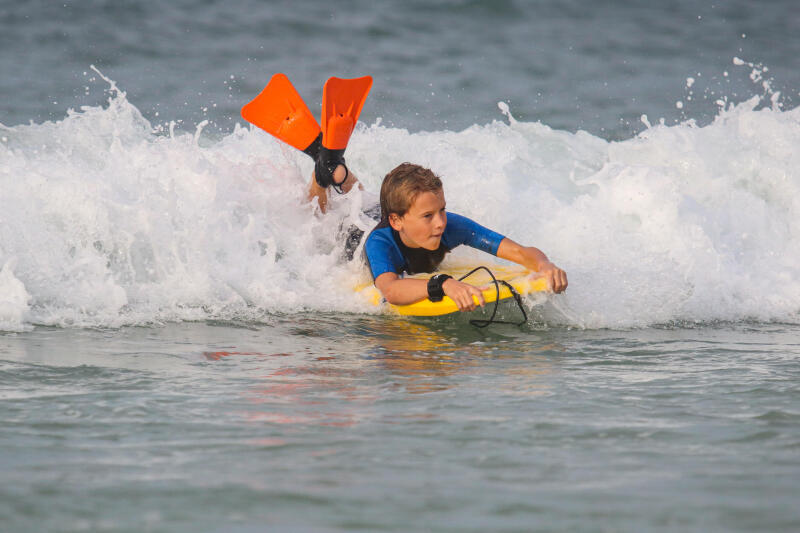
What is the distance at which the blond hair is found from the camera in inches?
192

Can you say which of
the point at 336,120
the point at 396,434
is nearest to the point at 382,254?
the point at 336,120

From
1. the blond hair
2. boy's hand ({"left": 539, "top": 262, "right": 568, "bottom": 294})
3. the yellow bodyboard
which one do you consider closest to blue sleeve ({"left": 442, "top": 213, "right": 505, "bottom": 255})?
the yellow bodyboard

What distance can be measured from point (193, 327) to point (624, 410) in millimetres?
2530

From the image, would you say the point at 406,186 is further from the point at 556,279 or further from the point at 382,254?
the point at 556,279

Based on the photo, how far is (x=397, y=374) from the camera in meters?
3.85

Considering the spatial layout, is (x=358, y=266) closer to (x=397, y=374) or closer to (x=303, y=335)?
(x=303, y=335)

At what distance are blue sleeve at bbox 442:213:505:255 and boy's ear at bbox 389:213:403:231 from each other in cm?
34

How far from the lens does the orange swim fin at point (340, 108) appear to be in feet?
19.7

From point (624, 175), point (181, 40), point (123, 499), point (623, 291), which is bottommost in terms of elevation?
point (123, 499)

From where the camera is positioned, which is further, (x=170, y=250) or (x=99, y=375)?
(x=170, y=250)

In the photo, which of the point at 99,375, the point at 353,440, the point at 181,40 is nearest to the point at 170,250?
the point at 99,375

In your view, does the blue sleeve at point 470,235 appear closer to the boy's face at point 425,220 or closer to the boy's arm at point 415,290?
the boy's face at point 425,220

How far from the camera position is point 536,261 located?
504 cm

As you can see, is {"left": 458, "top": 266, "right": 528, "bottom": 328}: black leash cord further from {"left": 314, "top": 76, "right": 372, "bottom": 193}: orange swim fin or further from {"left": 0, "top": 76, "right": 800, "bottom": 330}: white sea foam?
{"left": 314, "top": 76, "right": 372, "bottom": 193}: orange swim fin
